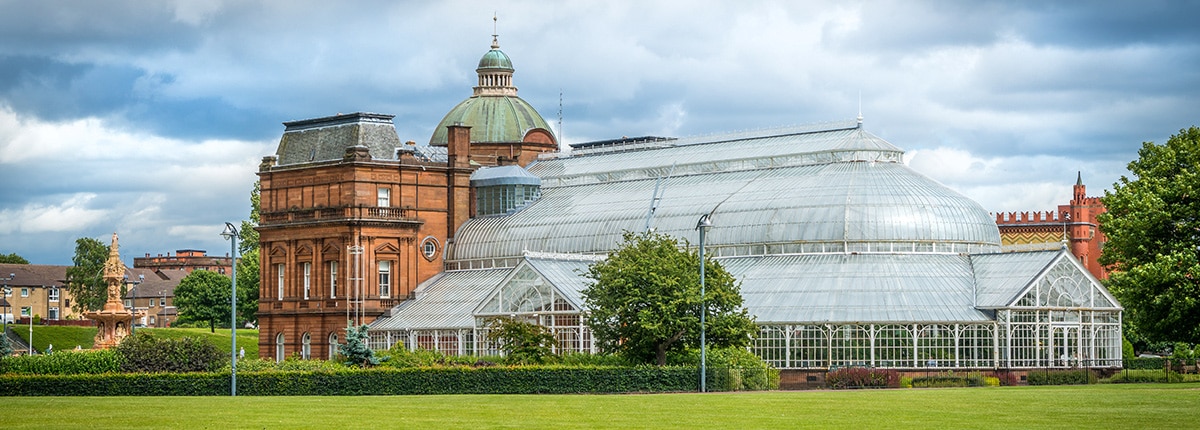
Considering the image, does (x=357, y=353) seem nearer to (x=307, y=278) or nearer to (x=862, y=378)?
(x=862, y=378)

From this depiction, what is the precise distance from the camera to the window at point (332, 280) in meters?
111

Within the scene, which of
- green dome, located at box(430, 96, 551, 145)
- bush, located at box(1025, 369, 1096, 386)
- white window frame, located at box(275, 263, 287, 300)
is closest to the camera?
bush, located at box(1025, 369, 1096, 386)

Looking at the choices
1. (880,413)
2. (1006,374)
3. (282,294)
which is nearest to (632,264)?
(1006,374)

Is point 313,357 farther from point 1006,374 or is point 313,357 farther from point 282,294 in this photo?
point 1006,374

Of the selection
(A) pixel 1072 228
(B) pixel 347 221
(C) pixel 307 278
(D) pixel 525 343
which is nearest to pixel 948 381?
(D) pixel 525 343

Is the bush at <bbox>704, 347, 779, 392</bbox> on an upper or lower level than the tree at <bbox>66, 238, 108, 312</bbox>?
lower

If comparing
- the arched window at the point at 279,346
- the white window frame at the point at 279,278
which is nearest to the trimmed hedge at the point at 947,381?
the arched window at the point at 279,346

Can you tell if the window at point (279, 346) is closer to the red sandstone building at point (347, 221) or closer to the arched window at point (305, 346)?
the red sandstone building at point (347, 221)

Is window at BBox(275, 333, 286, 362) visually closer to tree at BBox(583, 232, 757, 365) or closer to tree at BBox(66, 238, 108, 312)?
tree at BBox(583, 232, 757, 365)

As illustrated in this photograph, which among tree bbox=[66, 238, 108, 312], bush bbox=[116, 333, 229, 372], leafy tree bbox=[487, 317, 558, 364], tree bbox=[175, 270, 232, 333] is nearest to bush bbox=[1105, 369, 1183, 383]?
leafy tree bbox=[487, 317, 558, 364]

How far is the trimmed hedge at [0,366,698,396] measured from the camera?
235 feet

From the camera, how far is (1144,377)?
8450 cm

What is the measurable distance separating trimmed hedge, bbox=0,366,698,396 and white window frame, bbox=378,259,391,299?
39.1 metres

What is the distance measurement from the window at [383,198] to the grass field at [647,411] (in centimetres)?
4446
